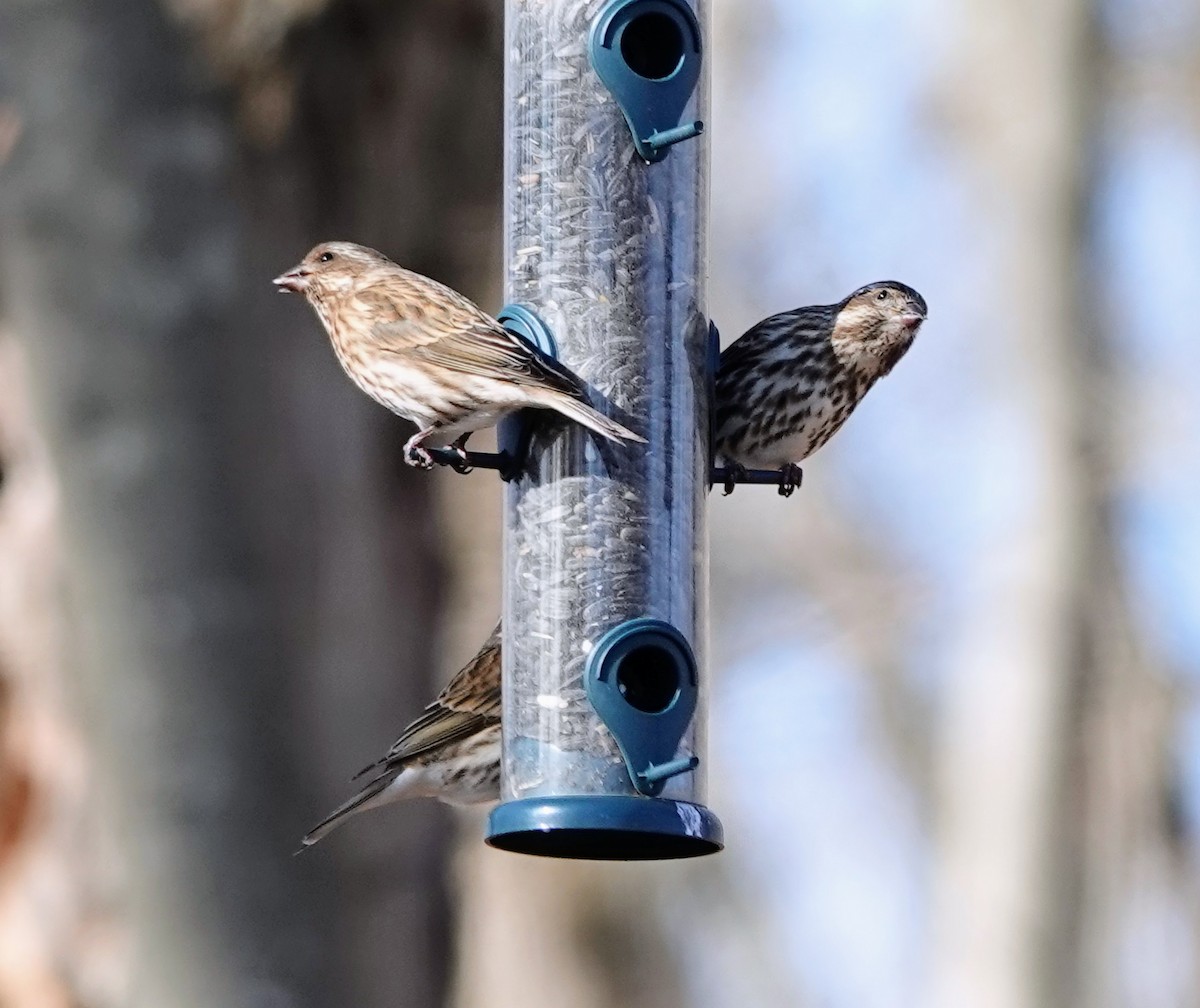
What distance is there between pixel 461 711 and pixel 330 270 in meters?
1.47

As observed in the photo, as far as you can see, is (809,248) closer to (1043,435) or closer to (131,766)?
(1043,435)

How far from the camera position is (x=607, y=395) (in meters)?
6.91

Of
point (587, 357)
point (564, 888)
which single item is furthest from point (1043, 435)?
point (587, 357)

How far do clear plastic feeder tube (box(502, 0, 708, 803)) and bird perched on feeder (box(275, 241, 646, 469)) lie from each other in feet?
0.47

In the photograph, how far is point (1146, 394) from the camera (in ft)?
47.0

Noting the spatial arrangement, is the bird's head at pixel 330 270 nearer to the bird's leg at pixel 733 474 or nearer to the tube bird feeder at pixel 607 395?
the tube bird feeder at pixel 607 395

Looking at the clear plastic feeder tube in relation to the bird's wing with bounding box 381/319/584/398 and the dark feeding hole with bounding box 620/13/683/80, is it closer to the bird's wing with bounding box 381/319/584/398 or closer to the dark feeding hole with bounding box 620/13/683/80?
the dark feeding hole with bounding box 620/13/683/80

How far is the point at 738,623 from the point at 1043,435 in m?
5.05

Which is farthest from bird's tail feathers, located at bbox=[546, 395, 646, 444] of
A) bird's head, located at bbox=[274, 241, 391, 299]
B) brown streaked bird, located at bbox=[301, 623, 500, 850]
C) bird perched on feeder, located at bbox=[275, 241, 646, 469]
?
bird's head, located at bbox=[274, 241, 391, 299]

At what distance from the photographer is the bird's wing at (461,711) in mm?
7688

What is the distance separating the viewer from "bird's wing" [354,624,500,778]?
7688mm

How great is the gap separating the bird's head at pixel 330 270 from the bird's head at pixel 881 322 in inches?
57.6

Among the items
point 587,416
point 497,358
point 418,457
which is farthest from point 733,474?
point 418,457

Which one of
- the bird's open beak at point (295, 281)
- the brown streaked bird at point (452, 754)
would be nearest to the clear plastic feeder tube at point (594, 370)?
the brown streaked bird at point (452, 754)
